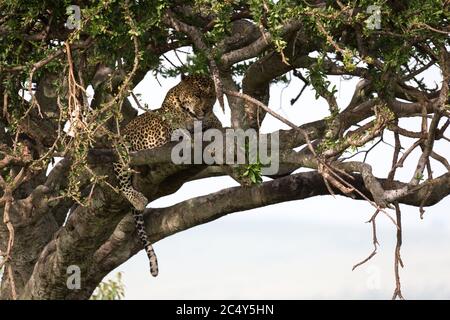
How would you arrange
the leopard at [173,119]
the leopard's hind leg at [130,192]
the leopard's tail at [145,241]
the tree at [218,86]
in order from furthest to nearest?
1. the leopard's tail at [145,241]
2. the leopard at [173,119]
3. the leopard's hind leg at [130,192]
4. the tree at [218,86]

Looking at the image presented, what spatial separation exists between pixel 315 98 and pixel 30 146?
4.08 meters

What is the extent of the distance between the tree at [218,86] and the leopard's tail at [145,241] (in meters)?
0.28

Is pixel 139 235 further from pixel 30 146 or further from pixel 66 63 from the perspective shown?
pixel 66 63

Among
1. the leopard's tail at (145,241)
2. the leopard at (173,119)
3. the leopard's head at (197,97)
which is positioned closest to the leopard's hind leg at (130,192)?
the leopard at (173,119)

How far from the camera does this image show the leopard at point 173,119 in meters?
10.8

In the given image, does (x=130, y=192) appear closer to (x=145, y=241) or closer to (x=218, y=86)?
(x=145, y=241)

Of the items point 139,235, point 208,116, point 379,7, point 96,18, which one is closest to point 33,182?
point 139,235

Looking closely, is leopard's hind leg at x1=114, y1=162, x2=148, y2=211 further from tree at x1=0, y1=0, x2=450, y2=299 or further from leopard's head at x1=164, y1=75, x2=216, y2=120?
leopard's head at x1=164, y1=75, x2=216, y2=120

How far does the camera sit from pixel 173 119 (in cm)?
1055

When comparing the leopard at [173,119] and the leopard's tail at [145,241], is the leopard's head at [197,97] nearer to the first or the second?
the leopard at [173,119]

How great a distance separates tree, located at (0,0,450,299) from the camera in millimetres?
8117

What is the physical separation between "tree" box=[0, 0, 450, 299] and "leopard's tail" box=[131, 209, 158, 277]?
277 millimetres

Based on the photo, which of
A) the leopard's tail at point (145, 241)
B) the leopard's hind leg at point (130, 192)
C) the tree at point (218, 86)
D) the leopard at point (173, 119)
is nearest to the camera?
the tree at point (218, 86)

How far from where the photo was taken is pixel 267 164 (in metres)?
8.49
